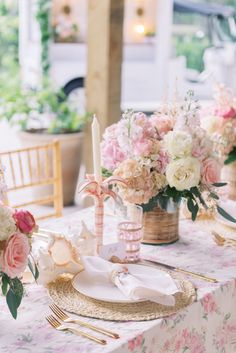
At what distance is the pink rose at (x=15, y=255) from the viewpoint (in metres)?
1.43

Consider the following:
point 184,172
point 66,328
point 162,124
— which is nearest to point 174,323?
point 66,328

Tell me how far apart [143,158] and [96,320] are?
555 millimetres

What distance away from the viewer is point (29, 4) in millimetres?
6402

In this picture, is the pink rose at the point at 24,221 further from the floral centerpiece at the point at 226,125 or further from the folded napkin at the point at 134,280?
the floral centerpiece at the point at 226,125

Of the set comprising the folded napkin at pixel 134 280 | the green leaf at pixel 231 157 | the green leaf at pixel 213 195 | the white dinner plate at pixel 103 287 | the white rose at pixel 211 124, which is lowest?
the white dinner plate at pixel 103 287

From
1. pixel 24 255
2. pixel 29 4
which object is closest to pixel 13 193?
pixel 29 4

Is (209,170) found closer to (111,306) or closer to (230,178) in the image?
(111,306)

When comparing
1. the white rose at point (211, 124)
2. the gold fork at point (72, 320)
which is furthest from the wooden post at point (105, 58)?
the gold fork at point (72, 320)

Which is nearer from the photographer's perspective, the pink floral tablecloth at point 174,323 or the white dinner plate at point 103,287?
the pink floral tablecloth at point 174,323

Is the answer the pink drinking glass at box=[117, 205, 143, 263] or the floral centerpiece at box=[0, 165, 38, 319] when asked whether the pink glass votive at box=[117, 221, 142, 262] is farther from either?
the floral centerpiece at box=[0, 165, 38, 319]

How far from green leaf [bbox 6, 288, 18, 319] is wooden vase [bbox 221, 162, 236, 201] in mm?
1360

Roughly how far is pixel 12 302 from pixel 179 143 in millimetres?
701

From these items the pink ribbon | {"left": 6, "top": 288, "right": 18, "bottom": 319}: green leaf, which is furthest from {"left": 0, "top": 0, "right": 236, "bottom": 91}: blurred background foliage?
{"left": 6, "top": 288, "right": 18, "bottom": 319}: green leaf

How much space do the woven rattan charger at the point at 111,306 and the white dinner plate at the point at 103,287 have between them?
1 centimetres
